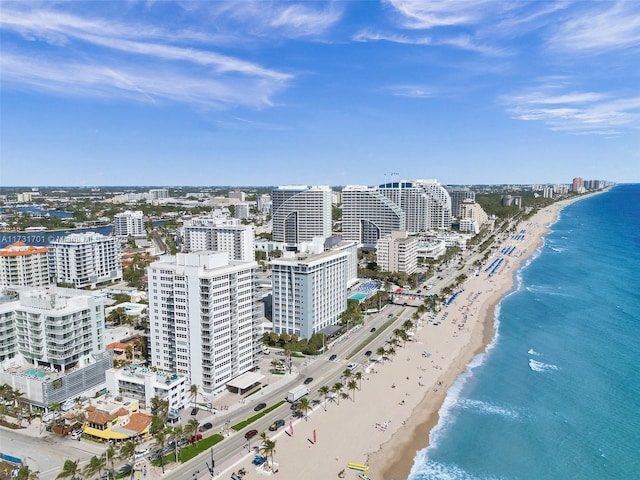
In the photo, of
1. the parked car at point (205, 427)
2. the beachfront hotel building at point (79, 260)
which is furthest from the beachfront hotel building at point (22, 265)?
the parked car at point (205, 427)

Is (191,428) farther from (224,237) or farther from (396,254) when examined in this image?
(396,254)

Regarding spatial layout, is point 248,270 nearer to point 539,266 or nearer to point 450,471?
point 450,471

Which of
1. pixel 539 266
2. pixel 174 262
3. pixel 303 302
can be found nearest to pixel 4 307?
pixel 174 262

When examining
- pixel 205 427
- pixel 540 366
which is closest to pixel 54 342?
pixel 205 427

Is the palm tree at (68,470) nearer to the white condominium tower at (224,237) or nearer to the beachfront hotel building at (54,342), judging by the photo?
the beachfront hotel building at (54,342)

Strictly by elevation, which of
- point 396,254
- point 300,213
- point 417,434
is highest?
point 300,213

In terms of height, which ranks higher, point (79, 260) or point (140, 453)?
point (79, 260)
